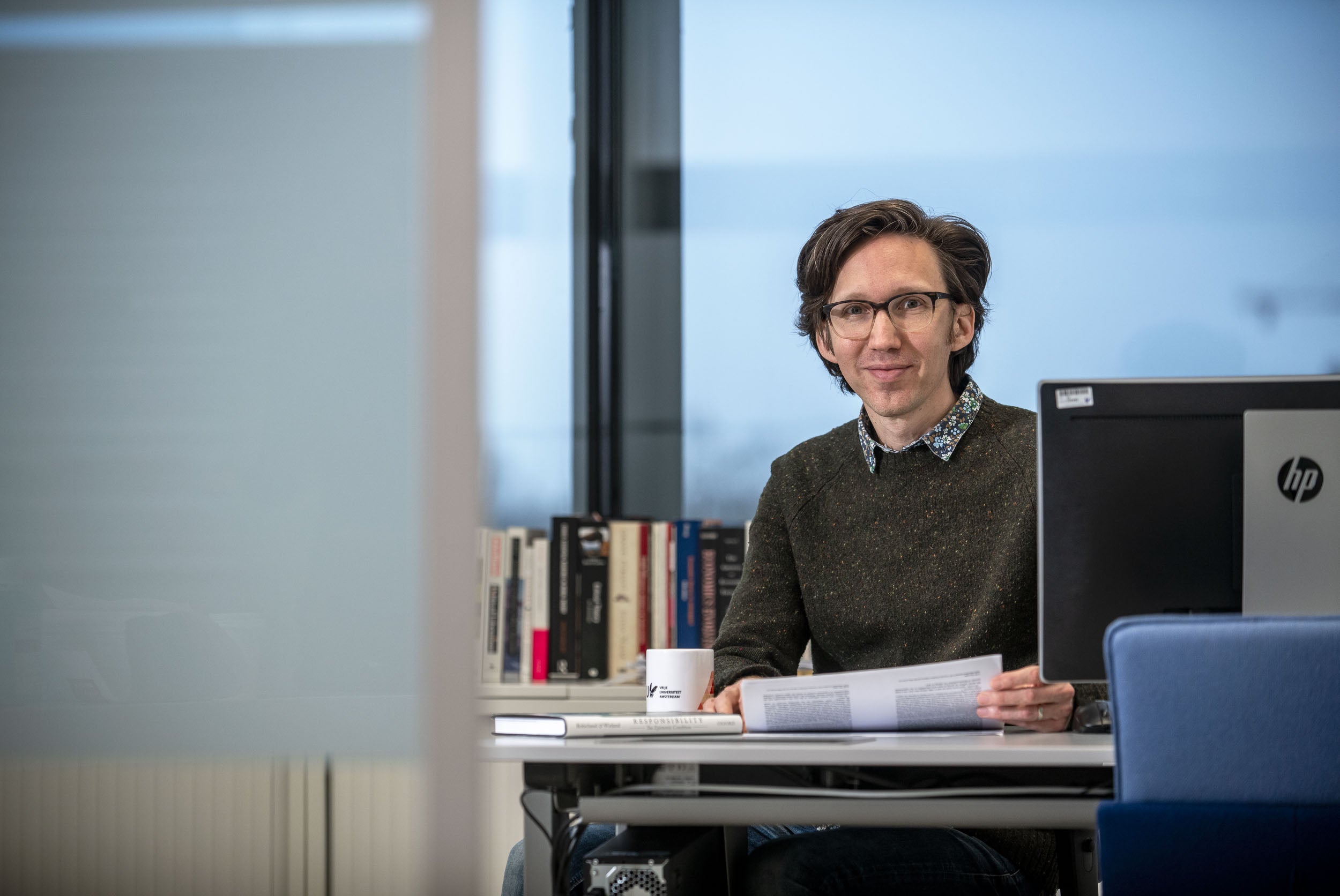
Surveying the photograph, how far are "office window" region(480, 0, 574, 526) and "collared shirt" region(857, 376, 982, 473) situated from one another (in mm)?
1052

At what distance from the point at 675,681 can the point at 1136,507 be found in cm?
54

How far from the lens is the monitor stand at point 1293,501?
121 cm

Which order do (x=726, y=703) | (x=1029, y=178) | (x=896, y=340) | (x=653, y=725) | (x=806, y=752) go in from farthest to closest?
(x=1029, y=178) < (x=896, y=340) < (x=726, y=703) < (x=653, y=725) < (x=806, y=752)

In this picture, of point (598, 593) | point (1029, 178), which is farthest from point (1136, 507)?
point (1029, 178)

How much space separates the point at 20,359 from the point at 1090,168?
246 centimetres

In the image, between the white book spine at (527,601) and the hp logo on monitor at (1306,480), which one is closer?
the hp logo on monitor at (1306,480)

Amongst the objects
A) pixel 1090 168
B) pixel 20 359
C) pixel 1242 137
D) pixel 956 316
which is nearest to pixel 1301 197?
pixel 1242 137

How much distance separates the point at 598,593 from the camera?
2.47 metres

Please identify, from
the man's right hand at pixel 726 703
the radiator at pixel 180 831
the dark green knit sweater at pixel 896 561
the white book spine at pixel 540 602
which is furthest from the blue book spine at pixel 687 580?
the radiator at pixel 180 831

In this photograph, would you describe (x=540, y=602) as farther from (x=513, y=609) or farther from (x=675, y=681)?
(x=675, y=681)

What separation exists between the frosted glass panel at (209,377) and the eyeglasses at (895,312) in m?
1.07

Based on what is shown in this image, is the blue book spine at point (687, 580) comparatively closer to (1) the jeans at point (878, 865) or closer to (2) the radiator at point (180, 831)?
(1) the jeans at point (878, 865)

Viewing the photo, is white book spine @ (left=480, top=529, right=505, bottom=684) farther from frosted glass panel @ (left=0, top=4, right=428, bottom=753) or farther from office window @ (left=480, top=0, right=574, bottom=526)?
frosted glass panel @ (left=0, top=4, right=428, bottom=753)

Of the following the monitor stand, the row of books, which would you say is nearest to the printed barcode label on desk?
the monitor stand
